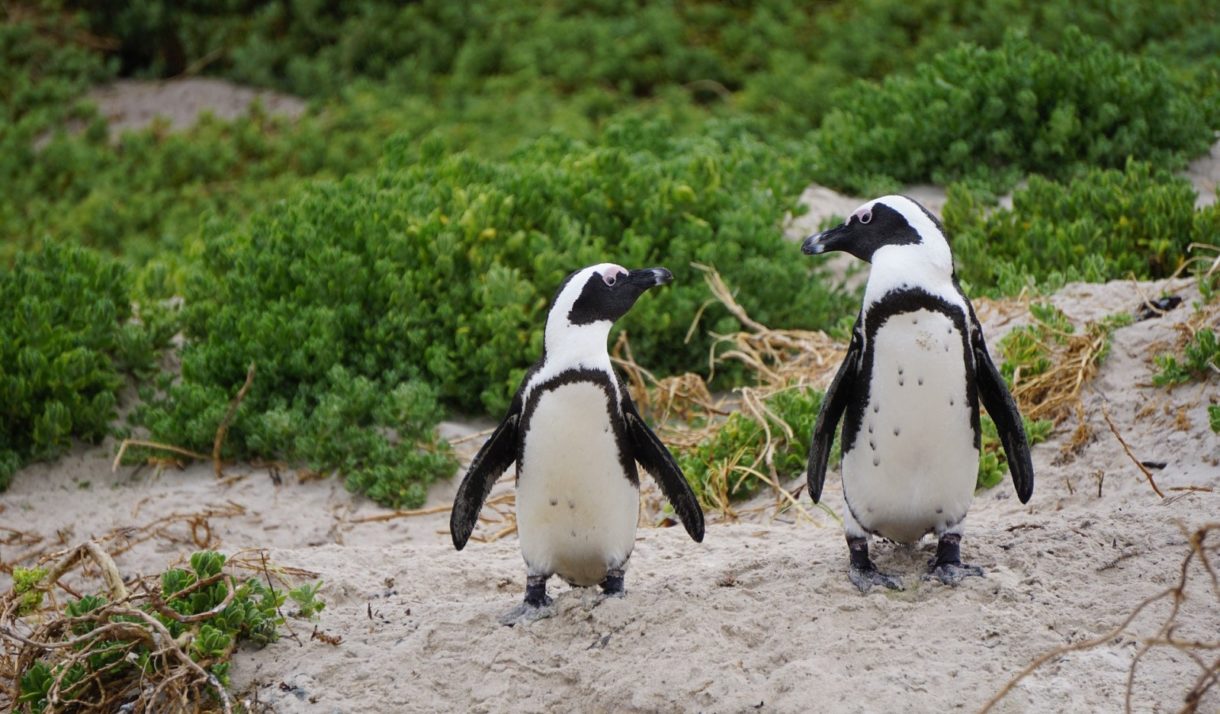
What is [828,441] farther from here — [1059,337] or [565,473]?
[1059,337]

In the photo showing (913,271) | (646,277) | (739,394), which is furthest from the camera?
(739,394)

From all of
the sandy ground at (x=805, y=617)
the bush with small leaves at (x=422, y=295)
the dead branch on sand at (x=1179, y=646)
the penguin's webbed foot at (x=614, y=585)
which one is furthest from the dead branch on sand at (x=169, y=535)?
the dead branch on sand at (x=1179, y=646)

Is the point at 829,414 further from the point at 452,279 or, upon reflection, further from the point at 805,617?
the point at 452,279

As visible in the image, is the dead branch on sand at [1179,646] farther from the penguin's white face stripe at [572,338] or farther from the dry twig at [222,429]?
the dry twig at [222,429]

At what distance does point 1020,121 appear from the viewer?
26.6 ft

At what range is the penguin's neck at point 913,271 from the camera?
12.3 ft

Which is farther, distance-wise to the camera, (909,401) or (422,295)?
(422,295)

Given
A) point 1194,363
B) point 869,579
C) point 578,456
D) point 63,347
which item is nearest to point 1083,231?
point 1194,363

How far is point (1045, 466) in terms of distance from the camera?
5043mm

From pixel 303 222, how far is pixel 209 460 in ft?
4.18

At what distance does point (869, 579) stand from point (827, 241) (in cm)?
93

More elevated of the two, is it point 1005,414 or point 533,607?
point 1005,414

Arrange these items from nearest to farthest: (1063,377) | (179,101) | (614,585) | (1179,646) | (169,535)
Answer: (1179,646) < (614,585) < (1063,377) < (169,535) < (179,101)

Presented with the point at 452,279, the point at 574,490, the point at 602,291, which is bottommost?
the point at 452,279
